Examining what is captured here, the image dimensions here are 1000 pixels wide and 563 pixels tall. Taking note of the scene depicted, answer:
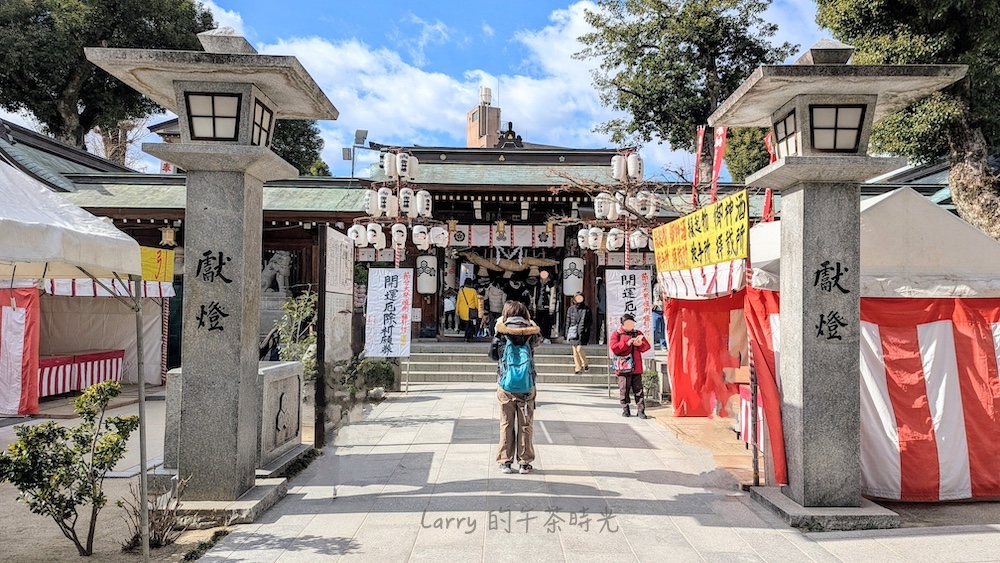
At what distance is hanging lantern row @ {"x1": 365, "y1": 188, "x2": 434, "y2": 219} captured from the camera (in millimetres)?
15664

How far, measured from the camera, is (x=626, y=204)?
47.9 feet

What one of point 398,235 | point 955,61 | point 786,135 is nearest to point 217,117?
point 786,135

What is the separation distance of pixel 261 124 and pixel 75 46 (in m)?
24.0

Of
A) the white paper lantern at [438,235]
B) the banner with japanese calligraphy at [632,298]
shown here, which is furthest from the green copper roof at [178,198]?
the banner with japanese calligraphy at [632,298]

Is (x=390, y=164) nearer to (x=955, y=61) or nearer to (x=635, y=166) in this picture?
(x=635, y=166)

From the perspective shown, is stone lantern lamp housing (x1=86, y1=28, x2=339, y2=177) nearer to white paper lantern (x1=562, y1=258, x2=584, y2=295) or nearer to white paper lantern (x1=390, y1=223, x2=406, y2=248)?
white paper lantern (x1=390, y1=223, x2=406, y2=248)

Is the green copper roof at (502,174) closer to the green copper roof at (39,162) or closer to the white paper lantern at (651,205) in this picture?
the white paper lantern at (651,205)

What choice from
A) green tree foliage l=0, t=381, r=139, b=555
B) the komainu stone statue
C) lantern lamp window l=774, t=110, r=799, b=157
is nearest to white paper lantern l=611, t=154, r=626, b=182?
lantern lamp window l=774, t=110, r=799, b=157

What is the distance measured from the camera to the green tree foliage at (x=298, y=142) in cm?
2969

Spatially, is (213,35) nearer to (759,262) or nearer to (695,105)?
(759,262)

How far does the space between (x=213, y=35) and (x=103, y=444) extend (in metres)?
3.65

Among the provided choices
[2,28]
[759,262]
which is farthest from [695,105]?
[2,28]

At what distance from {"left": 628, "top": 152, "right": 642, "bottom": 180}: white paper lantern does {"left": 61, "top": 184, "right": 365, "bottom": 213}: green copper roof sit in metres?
7.78

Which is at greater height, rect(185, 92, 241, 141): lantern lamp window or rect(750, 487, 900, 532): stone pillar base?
rect(185, 92, 241, 141): lantern lamp window
